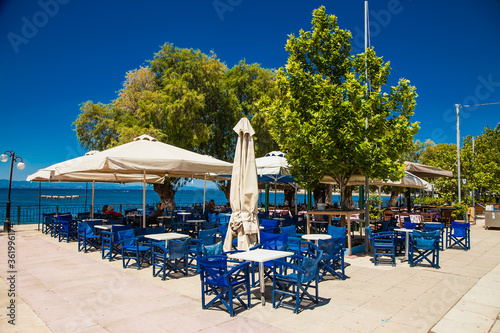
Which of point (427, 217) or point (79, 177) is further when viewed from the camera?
point (427, 217)

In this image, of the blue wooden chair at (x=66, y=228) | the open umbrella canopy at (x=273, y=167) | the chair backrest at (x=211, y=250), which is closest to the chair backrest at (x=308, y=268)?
the chair backrest at (x=211, y=250)

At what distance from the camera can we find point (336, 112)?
353 inches

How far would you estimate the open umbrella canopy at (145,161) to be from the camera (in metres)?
8.16

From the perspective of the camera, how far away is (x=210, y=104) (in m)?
22.4

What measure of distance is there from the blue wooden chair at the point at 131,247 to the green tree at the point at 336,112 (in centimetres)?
487

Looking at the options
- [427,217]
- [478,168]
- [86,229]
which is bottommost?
[427,217]

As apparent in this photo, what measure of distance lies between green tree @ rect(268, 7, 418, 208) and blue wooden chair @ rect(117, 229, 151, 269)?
487 centimetres

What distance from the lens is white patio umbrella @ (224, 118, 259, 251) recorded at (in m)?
7.09

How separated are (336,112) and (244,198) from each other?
141 inches

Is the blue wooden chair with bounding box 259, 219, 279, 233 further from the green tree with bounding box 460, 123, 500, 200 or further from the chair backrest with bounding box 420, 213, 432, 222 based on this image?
the green tree with bounding box 460, 123, 500, 200

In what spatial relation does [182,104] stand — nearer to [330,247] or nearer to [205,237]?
[205,237]

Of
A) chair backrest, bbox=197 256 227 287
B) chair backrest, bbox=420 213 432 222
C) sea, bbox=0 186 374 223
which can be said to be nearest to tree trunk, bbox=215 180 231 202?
sea, bbox=0 186 374 223

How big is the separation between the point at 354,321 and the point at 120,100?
2087 centimetres

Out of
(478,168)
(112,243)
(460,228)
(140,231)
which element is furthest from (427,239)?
(478,168)
